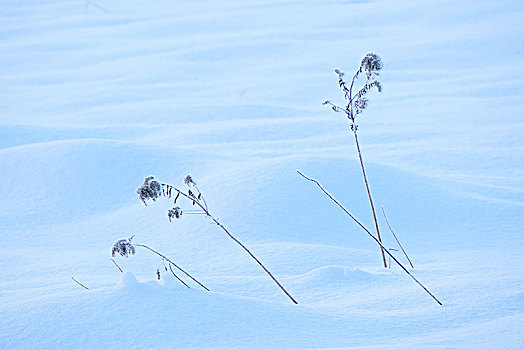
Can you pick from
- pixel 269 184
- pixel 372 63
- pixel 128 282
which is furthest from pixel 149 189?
pixel 269 184

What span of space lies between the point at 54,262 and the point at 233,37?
5.93m

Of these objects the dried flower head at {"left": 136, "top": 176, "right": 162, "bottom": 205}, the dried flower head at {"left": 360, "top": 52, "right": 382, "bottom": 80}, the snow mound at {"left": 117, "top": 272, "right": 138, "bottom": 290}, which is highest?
the dried flower head at {"left": 360, "top": 52, "right": 382, "bottom": 80}

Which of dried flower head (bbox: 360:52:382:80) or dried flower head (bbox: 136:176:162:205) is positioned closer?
dried flower head (bbox: 136:176:162:205)

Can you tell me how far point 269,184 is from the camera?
10.1 feet

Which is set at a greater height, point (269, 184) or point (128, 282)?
point (269, 184)

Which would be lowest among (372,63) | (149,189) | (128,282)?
(128,282)

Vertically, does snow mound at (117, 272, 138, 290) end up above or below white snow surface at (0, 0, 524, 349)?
below

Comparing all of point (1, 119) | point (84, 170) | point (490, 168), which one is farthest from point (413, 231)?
point (1, 119)

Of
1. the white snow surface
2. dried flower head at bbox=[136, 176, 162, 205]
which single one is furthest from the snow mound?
dried flower head at bbox=[136, 176, 162, 205]

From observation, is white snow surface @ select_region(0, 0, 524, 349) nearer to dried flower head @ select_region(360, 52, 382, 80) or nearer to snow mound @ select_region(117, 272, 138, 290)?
snow mound @ select_region(117, 272, 138, 290)

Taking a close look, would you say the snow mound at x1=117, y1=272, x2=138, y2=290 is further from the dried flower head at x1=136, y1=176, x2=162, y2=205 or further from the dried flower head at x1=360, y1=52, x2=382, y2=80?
the dried flower head at x1=360, y1=52, x2=382, y2=80

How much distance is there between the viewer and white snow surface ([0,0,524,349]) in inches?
65.5

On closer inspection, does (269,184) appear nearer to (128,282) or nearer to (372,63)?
(372,63)

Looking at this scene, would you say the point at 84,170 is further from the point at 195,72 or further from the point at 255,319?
the point at 195,72
